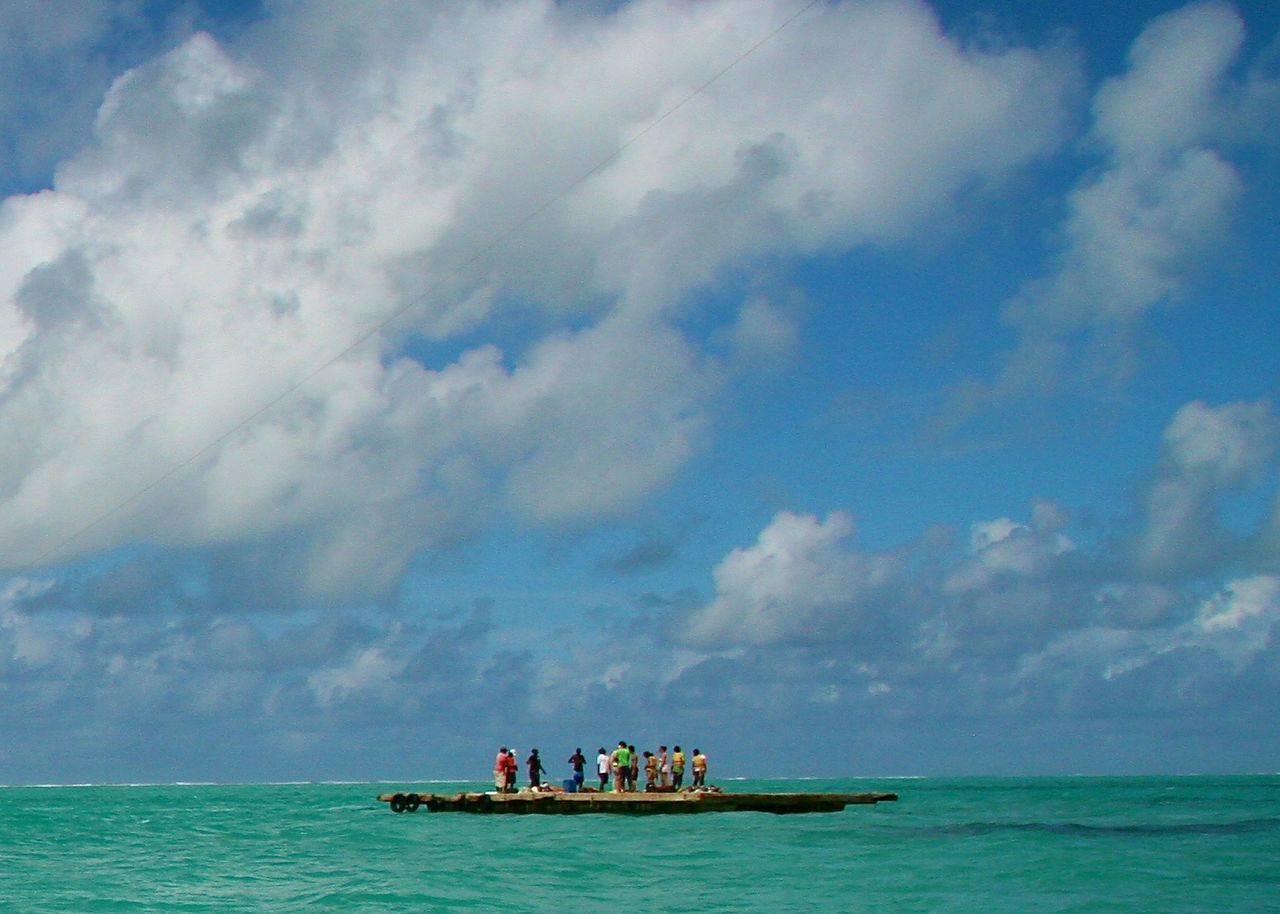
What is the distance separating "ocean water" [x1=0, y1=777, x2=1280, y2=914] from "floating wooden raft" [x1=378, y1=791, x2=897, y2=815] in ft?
1.66

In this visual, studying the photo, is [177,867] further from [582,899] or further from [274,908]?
[582,899]

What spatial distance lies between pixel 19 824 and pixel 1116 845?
2218 inches

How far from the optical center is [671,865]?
120 ft

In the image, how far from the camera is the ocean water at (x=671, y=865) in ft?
100.0

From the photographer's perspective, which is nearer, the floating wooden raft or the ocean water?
the ocean water

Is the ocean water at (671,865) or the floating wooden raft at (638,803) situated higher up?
the floating wooden raft at (638,803)

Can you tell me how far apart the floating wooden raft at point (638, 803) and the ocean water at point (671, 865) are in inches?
19.9

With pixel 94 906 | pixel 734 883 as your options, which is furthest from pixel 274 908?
pixel 734 883

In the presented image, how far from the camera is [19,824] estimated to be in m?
73.1

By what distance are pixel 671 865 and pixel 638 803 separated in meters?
14.6

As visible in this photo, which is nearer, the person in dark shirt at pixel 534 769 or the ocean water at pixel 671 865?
the ocean water at pixel 671 865

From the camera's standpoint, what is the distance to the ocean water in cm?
3047

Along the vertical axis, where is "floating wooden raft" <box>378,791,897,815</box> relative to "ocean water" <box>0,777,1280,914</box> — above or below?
above

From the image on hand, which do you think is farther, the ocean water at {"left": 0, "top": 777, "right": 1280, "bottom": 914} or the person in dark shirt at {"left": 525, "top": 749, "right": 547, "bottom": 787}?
the person in dark shirt at {"left": 525, "top": 749, "right": 547, "bottom": 787}
